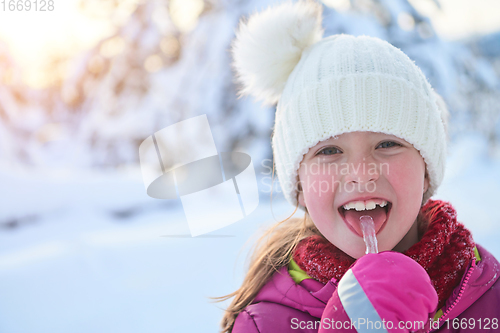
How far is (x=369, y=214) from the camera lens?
86cm

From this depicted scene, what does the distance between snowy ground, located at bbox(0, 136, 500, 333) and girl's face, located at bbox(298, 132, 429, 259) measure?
0.63 m

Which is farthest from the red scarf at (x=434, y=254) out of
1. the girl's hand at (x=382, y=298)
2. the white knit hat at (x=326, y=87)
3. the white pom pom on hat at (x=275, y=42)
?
the white pom pom on hat at (x=275, y=42)

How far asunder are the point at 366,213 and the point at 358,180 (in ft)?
0.35

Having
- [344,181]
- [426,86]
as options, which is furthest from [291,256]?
[426,86]

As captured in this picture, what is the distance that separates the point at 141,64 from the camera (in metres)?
2.39

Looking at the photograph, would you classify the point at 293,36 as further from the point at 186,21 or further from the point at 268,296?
the point at 186,21

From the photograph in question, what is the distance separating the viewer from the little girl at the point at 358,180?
2.72ft

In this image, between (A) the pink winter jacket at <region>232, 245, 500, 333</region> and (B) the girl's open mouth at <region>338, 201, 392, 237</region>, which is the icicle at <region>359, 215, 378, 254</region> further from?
(A) the pink winter jacket at <region>232, 245, 500, 333</region>

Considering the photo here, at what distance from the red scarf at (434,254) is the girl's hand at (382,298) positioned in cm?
23

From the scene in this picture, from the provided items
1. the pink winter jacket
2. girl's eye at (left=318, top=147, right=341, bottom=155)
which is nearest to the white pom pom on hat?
girl's eye at (left=318, top=147, right=341, bottom=155)

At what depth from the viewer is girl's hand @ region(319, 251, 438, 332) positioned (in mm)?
597

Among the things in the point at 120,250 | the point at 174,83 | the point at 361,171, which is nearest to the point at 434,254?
the point at 361,171

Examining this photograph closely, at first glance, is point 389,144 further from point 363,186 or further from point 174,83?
point 174,83

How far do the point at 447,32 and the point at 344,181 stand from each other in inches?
81.4
